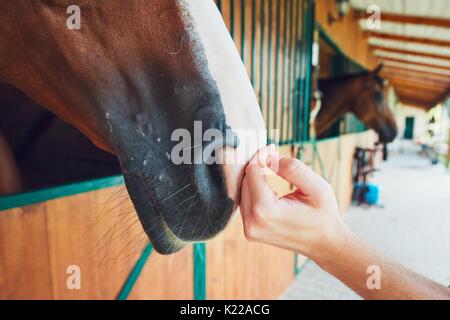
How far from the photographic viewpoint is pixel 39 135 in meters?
1.31

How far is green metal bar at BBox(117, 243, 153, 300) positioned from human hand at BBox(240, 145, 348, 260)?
0.80m

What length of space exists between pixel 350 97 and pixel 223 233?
3.64m

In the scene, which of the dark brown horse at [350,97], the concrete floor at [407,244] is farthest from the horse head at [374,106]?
the concrete floor at [407,244]

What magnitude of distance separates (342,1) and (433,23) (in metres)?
1.43

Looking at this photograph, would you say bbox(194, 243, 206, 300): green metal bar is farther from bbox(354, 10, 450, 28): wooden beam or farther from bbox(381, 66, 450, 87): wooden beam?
bbox(381, 66, 450, 87): wooden beam

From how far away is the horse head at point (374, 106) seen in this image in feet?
12.8

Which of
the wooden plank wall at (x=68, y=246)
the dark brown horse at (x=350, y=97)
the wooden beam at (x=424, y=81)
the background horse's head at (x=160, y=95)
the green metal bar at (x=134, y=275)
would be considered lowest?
the green metal bar at (x=134, y=275)

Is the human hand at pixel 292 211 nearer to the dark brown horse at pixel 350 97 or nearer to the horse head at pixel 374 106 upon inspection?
the dark brown horse at pixel 350 97

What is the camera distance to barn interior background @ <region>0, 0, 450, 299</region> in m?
0.78

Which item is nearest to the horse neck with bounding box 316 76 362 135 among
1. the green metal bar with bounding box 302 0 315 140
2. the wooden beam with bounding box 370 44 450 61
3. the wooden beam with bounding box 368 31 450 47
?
the green metal bar with bounding box 302 0 315 140

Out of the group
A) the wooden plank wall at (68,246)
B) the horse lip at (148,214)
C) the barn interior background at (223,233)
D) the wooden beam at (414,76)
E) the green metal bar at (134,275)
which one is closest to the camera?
the horse lip at (148,214)

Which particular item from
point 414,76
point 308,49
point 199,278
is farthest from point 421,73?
point 199,278

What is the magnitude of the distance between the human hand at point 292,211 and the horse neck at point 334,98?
3626 millimetres

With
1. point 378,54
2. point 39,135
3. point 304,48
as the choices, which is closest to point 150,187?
point 39,135
